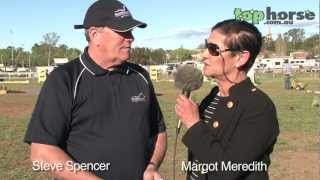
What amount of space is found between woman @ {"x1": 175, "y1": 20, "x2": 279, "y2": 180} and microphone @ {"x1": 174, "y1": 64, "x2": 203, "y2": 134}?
7 cm

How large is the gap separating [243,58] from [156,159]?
1.01m

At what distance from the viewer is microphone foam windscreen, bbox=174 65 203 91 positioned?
3482 mm

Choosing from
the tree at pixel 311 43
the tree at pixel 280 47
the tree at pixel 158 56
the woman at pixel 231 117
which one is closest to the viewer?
the woman at pixel 231 117

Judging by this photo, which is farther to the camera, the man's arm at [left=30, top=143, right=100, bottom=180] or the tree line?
the tree line

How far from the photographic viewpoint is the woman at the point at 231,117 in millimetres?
3104

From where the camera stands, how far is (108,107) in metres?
3.54

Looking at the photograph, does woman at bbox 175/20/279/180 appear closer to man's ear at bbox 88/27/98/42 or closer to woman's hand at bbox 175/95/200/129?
woman's hand at bbox 175/95/200/129

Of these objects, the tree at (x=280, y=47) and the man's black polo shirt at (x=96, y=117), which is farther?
the tree at (x=280, y=47)

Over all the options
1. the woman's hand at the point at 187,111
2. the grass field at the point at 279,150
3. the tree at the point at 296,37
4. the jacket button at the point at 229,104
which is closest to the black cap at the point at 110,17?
the woman's hand at the point at 187,111

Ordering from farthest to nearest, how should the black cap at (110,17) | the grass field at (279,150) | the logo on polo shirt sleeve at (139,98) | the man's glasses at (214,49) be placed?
the grass field at (279,150)
the logo on polo shirt sleeve at (139,98)
the black cap at (110,17)
the man's glasses at (214,49)

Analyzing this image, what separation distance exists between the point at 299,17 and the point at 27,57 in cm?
10981

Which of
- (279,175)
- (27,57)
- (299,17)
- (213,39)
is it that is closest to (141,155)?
(213,39)

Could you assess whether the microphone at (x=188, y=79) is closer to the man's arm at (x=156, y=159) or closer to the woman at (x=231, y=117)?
the woman at (x=231, y=117)

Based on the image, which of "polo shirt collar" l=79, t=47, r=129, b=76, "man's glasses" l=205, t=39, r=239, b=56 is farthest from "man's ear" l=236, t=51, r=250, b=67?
"polo shirt collar" l=79, t=47, r=129, b=76
